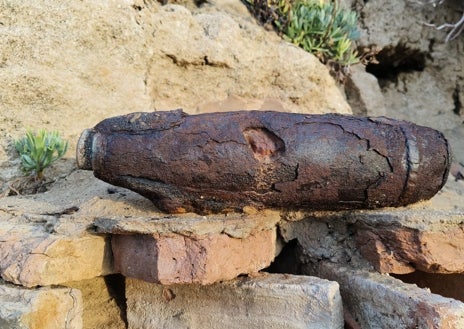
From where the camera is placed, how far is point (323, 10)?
3.83 m

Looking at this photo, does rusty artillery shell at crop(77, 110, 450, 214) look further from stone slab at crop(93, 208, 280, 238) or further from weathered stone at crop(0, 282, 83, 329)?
weathered stone at crop(0, 282, 83, 329)

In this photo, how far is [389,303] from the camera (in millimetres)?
1609

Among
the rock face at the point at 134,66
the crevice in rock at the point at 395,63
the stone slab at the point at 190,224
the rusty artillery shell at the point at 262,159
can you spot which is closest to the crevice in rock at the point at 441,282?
the rusty artillery shell at the point at 262,159

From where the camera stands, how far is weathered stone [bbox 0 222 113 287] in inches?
64.1

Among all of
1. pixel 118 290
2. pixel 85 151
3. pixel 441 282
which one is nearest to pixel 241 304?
pixel 118 290

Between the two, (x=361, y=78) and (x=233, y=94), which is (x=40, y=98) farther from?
(x=361, y=78)

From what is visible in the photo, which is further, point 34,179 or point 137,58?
point 137,58

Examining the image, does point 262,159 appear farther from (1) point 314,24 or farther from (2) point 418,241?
(1) point 314,24

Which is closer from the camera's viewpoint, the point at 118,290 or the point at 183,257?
the point at 183,257

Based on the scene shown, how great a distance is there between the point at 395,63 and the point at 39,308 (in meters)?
4.36

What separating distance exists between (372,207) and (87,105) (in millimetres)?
1996

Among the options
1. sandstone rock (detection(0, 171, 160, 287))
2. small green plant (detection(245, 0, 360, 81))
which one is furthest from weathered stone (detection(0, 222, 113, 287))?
small green plant (detection(245, 0, 360, 81))

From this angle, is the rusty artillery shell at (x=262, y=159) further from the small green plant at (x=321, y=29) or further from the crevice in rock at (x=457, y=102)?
the crevice in rock at (x=457, y=102)

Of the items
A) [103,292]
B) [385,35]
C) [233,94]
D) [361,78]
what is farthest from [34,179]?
[385,35]
